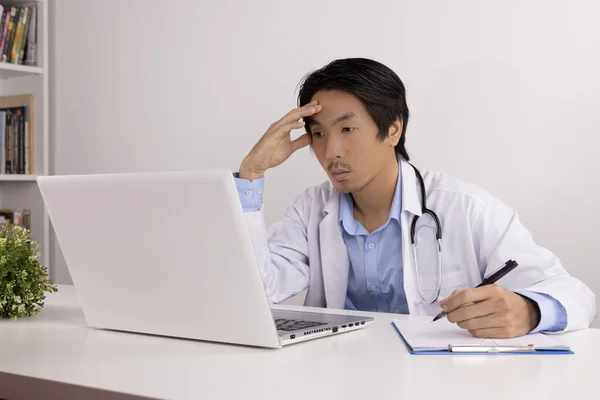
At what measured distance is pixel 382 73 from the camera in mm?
2146

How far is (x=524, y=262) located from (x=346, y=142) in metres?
0.59

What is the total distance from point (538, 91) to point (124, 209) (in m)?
1.84

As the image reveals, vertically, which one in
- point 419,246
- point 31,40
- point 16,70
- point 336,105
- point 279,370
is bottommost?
point 279,370

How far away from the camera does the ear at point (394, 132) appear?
2174 mm

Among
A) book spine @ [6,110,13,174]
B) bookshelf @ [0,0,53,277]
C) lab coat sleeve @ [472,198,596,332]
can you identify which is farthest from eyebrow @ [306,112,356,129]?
book spine @ [6,110,13,174]

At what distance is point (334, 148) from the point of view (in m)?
2.02

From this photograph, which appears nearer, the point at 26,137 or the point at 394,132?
the point at 394,132

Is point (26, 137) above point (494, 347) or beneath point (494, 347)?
above

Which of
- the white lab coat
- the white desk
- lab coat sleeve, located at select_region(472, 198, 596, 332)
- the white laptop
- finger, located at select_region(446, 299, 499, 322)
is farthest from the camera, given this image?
the white lab coat

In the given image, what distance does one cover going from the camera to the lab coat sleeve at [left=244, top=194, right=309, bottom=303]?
191 cm

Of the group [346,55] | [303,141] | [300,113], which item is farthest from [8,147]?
[300,113]

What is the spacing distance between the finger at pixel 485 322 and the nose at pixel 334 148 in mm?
838

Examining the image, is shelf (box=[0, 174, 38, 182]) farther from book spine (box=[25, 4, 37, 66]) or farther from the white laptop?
the white laptop

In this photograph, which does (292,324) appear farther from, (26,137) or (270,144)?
(26,137)
